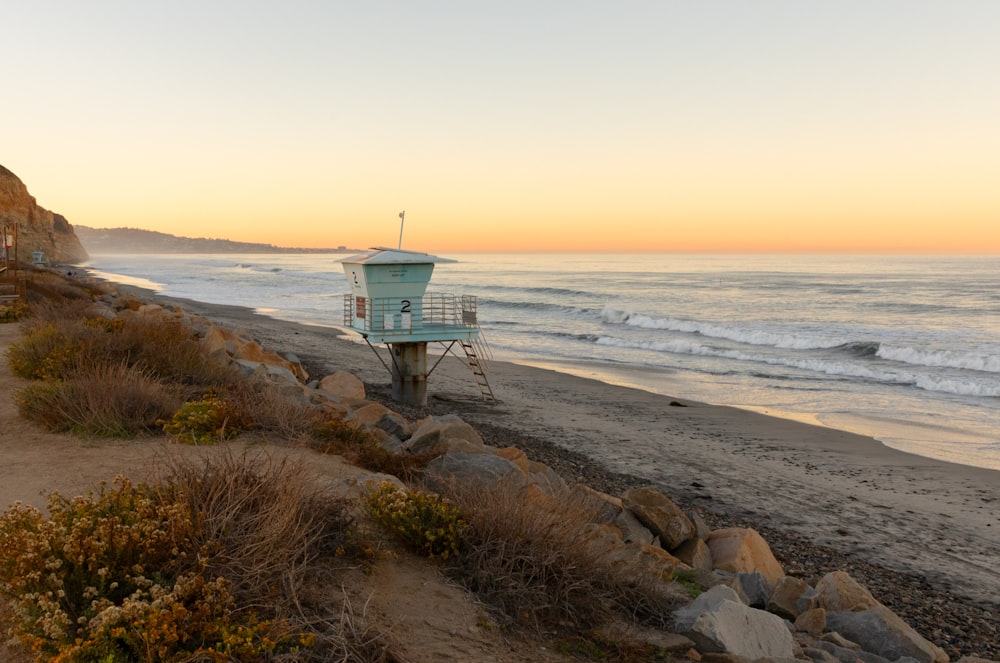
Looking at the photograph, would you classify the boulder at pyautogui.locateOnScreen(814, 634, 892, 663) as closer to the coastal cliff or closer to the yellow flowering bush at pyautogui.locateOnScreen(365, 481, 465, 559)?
the yellow flowering bush at pyautogui.locateOnScreen(365, 481, 465, 559)

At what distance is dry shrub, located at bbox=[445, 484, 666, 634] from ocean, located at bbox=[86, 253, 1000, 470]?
11970 millimetres

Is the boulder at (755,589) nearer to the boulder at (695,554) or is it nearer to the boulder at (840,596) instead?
the boulder at (840,596)

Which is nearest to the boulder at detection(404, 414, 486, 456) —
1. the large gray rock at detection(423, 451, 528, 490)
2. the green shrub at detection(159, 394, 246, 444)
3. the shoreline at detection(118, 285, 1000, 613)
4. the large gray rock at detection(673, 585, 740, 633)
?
the large gray rock at detection(423, 451, 528, 490)

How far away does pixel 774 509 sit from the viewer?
11.0 m

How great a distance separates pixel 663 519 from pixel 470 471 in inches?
101

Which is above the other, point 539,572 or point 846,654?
point 539,572

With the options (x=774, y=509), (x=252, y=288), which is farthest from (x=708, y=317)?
(x=252, y=288)

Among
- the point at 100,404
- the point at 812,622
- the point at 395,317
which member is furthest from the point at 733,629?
the point at 395,317

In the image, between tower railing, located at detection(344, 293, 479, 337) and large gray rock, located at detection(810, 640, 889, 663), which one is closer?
large gray rock, located at detection(810, 640, 889, 663)

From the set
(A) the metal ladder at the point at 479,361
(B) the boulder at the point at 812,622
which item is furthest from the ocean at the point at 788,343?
(B) the boulder at the point at 812,622

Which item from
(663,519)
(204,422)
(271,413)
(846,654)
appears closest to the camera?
(846,654)

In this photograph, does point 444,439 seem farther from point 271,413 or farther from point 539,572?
point 539,572

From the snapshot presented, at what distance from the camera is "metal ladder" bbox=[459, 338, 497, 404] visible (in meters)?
19.6

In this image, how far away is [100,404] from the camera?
8.07 meters
